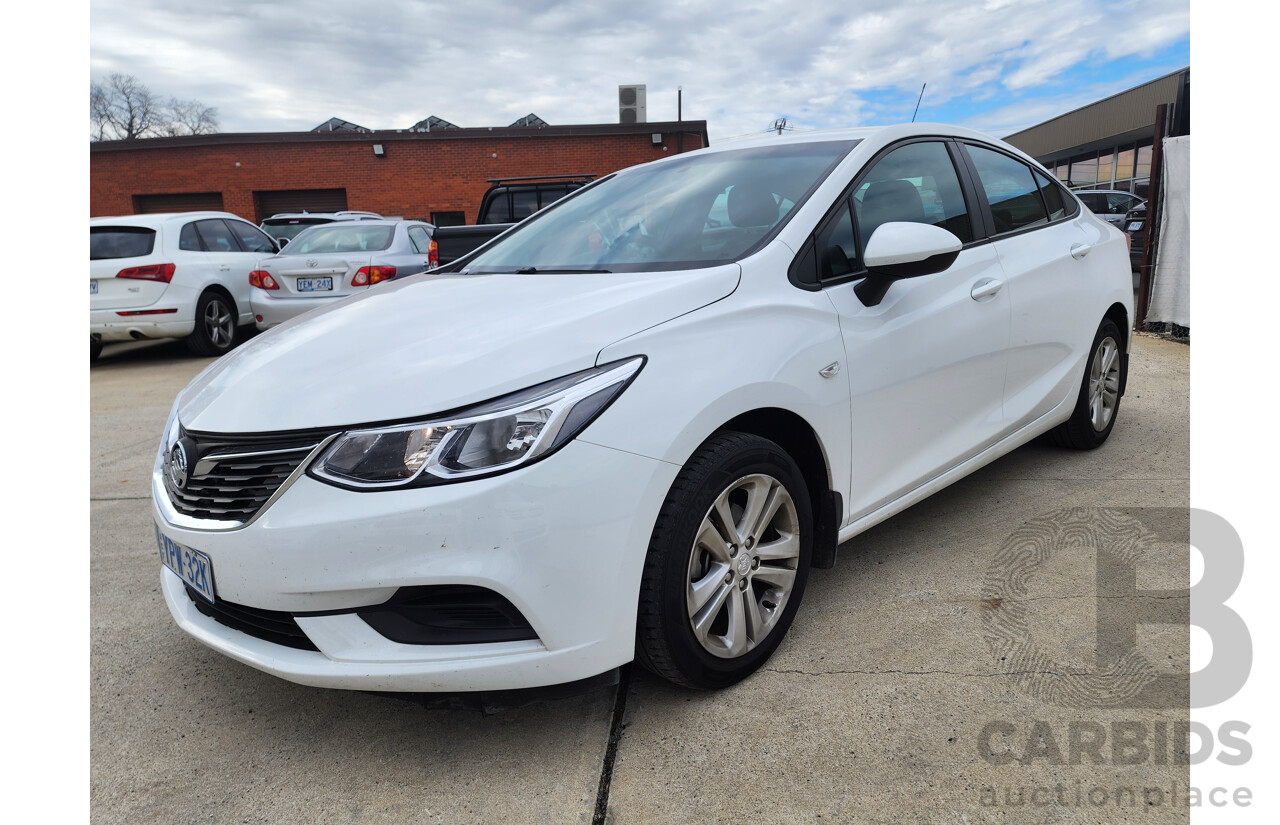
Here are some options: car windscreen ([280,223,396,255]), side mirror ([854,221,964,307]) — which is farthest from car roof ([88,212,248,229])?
side mirror ([854,221,964,307])

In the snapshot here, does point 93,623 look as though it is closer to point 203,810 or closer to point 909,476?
point 203,810

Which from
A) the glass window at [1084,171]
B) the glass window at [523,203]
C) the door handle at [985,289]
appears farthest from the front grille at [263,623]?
the glass window at [1084,171]

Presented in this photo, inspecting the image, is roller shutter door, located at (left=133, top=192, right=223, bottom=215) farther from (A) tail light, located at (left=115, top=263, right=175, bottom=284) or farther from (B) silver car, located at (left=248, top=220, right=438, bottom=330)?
(B) silver car, located at (left=248, top=220, right=438, bottom=330)

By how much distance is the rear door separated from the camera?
3.23 metres

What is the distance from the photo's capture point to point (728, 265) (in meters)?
2.29

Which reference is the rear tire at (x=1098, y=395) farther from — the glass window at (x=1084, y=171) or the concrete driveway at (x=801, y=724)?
the glass window at (x=1084, y=171)

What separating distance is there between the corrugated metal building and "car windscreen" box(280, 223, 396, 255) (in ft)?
56.1

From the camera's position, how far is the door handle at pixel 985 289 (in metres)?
2.94

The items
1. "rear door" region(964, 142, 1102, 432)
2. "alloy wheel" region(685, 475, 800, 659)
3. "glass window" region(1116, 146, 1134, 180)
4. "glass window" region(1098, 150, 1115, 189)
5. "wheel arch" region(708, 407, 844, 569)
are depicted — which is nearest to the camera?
"alloy wheel" region(685, 475, 800, 659)

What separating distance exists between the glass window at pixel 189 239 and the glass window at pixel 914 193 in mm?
8251

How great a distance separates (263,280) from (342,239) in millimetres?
940

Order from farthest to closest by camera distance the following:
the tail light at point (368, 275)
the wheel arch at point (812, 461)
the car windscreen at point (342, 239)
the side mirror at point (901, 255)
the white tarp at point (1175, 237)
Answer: the car windscreen at point (342, 239), the tail light at point (368, 275), the white tarp at point (1175, 237), the side mirror at point (901, 255), the wheel arch at point (812, 461)

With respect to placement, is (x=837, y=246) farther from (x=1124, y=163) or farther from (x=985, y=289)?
(x=1124, y=163)

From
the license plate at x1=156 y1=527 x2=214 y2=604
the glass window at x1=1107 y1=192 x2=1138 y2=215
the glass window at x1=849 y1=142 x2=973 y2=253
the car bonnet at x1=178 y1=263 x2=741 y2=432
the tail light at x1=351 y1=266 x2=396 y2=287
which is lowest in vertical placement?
the license plate at x1=156 y1=527 x2=214 y2=604
